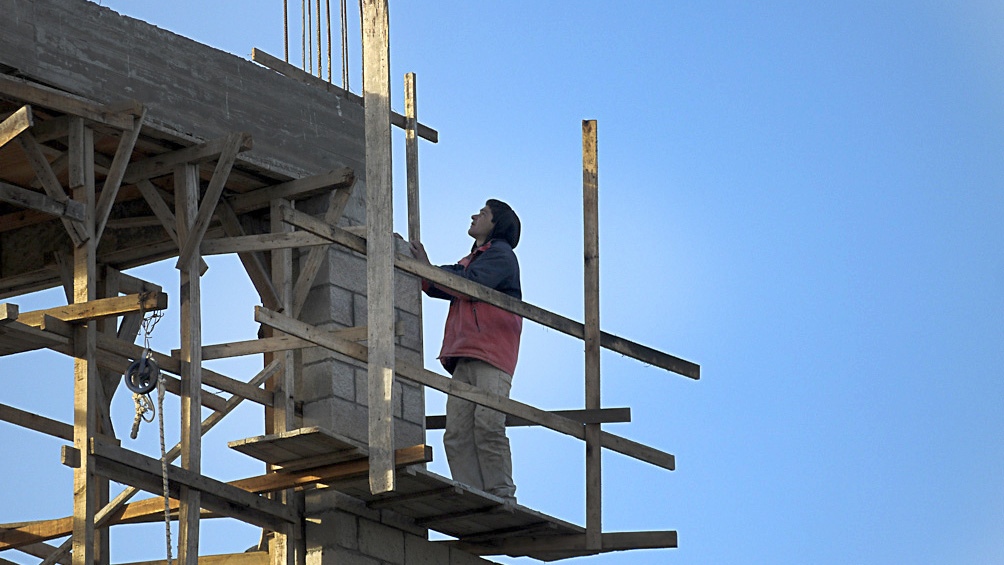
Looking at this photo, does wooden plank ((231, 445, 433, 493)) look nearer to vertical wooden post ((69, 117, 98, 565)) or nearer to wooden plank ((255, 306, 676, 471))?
wooden plank ((255, 306, 676, 471))

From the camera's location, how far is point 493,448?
15.1 metres

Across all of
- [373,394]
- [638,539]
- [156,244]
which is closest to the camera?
[373,394]

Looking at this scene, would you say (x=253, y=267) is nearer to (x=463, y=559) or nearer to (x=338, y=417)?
(x=338, y=417)

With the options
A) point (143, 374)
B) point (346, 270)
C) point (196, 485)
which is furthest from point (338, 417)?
point (143, 374)

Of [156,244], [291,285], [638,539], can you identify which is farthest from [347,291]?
[638,539]

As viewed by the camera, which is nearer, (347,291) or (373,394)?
(373,394)

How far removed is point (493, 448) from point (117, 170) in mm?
3417

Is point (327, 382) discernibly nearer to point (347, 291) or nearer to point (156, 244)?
point (347, 291)

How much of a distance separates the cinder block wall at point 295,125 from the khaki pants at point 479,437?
17.7 inches

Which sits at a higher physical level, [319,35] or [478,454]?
[319,35]

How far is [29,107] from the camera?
1249 centimetres

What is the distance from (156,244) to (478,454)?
9.91 feet

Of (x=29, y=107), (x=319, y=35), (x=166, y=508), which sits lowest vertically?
(x=166, y=508)

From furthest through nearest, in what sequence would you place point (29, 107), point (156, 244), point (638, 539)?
point (156, 244), point (638, 539), point (29, 107)
